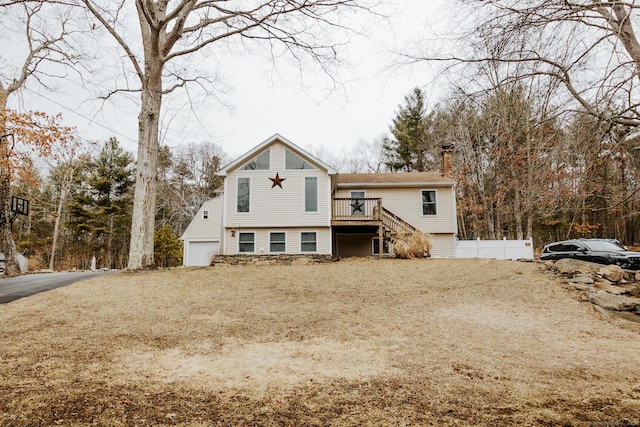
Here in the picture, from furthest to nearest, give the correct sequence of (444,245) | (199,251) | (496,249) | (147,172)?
(199,251) → (496,249) → (444,245) → (147,172)

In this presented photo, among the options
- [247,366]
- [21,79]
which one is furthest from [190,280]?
[21,79]

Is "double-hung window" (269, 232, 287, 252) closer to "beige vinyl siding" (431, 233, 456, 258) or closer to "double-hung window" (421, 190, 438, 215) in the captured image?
"double-hung window" (421, 190, 438, 215)

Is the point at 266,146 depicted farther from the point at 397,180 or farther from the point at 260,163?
the point at 397,180

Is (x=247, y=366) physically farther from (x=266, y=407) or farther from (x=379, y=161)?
(x=379, y=161)

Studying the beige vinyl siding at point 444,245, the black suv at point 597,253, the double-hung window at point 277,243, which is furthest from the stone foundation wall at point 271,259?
the black suv at point 597,253

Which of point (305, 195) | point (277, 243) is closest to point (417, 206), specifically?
point (305, 195)

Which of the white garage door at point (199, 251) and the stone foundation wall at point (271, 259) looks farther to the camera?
the white garage door at point (199, 251)

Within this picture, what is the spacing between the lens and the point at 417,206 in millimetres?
18844

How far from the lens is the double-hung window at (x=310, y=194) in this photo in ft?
55.9

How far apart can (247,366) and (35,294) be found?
21.8 feet

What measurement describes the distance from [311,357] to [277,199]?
41.7 feet

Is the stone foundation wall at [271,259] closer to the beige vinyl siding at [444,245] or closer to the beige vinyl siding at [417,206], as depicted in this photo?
the beige vinyl siding at [417,206]

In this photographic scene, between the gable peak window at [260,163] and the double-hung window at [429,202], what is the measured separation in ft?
26.0

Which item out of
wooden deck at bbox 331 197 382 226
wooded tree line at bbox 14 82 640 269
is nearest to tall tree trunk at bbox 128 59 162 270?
wooden deck at bbox 331 197 382 226
